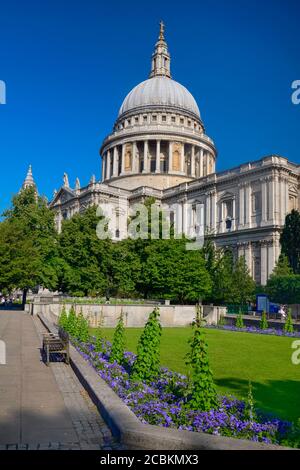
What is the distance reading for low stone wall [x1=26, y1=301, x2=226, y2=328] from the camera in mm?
31375

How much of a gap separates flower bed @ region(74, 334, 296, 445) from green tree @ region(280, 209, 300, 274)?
1751 inches

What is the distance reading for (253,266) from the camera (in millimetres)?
61500

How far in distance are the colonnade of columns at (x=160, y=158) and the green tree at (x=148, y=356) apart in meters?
80.9

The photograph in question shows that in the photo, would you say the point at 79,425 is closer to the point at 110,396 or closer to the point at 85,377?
the point at 110,396

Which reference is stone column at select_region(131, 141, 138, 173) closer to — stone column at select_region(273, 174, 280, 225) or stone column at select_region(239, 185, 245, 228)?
stone column at select_region(239, 185, 245, 228)

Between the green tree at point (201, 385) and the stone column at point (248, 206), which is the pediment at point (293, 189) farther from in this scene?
the green tree at point (201, 385)

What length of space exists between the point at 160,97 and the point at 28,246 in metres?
72.7

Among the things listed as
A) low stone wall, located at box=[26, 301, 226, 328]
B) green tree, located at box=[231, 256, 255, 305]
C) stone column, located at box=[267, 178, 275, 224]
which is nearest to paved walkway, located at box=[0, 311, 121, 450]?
low stone wall, located at box=[26, 301, 226, 328]

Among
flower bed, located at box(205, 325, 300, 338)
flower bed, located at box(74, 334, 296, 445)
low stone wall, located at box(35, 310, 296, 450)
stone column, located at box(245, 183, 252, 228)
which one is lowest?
flower bed, located at box(205, 325, 300, 338)

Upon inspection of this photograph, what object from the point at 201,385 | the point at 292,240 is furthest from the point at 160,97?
the point at 201,385

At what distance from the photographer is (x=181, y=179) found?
90375 millimetres

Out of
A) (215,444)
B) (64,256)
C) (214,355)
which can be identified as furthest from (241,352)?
(64,256)

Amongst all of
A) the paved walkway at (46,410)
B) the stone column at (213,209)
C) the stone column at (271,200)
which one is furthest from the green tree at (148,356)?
the stone column at (213,209)
